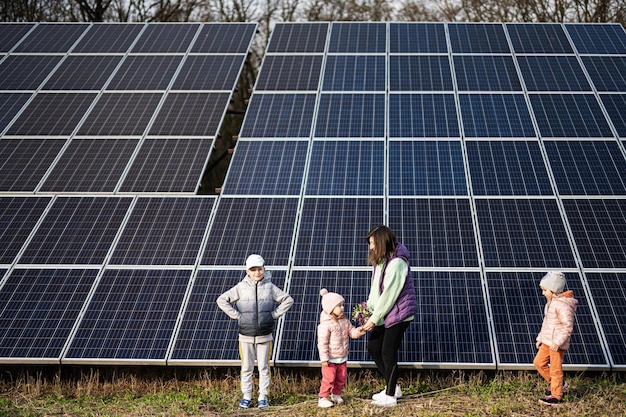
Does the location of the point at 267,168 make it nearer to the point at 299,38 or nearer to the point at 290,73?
the point at 290,73

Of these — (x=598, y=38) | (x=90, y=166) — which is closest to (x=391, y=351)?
(x=90, y=166)

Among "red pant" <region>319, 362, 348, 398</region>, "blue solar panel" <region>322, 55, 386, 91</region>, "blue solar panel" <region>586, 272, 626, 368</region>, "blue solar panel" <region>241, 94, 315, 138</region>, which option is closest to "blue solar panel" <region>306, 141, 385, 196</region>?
"blue solar panel" <region>241, 94, 315, 138</region>

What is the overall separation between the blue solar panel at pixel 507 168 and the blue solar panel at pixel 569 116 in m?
0.68

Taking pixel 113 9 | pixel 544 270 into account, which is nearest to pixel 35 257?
pixel 544 270

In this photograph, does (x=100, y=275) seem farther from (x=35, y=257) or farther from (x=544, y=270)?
(x=544, y=270)

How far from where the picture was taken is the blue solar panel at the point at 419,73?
42.9ft

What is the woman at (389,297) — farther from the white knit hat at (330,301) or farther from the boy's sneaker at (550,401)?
the boy's sneaker at (550,401)

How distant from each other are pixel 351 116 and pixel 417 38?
145 inches

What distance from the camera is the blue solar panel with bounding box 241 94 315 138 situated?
12078 mm

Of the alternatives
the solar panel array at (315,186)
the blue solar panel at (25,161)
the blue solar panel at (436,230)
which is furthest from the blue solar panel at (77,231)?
the blue solar panel at (436,230)

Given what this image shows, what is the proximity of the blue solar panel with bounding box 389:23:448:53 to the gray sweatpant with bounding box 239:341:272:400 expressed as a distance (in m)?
8.70

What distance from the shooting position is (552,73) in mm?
13359

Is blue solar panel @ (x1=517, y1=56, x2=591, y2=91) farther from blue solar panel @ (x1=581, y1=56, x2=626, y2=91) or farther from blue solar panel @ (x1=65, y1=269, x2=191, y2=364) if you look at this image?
blue solar panel @ (x1=65, y1=269, x2=191, y2=364)

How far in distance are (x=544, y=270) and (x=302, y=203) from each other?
148 inches
